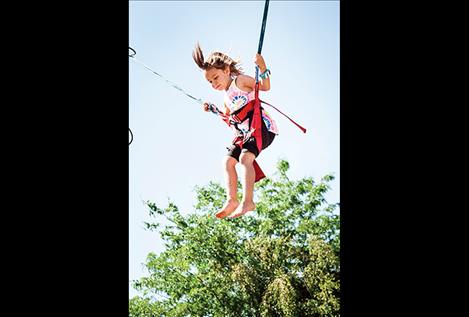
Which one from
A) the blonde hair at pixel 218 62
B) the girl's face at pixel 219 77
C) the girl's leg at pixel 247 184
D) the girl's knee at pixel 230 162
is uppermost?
the blonde hair at pixel 218 62

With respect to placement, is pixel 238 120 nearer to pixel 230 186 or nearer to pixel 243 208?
pixel 230 186

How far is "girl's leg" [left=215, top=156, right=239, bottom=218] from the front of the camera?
288 centimetres

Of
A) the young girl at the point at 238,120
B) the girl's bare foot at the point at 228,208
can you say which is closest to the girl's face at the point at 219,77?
the young girl at the point at 238,120

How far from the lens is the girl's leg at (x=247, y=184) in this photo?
9.39 feet

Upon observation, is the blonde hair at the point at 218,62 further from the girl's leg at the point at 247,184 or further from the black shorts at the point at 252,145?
the girl's leg at the point at 247,184

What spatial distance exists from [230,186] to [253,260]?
6.60m

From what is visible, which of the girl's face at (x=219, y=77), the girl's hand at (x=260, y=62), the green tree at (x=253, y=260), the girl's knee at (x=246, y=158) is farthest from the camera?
the green tree at (x=253, y=260)

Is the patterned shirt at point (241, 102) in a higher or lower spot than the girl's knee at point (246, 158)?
higher

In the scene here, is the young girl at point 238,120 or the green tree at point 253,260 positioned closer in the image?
the young girl at point 238,120

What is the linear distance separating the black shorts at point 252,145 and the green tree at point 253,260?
581 centimetres

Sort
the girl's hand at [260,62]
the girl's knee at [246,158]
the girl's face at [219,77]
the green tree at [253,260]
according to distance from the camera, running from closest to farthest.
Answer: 1. the girl's hand at [260,62]
2. the girl's knee at [246,158]
3. the girl's face at [219,77]
4. the green tree at [253,260]

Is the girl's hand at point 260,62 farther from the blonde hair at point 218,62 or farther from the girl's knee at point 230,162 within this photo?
the girl's knee at point 230,162

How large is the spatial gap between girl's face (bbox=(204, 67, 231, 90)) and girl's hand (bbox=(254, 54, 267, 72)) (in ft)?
0.78
